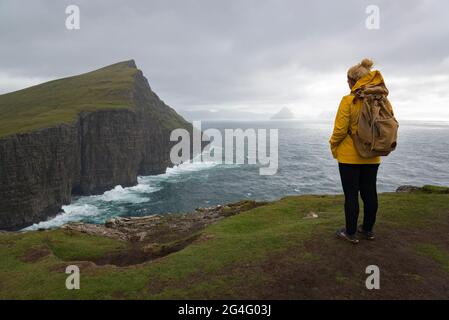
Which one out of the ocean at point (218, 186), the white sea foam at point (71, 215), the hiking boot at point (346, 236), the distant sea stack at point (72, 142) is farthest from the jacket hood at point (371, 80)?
the distant sea stack at point (72, 142)

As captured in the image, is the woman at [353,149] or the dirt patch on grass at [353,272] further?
the woman at [353,149]

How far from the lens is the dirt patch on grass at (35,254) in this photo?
1419cm

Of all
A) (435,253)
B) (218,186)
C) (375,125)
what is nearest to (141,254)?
(375,125)

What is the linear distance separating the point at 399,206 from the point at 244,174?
91.0m

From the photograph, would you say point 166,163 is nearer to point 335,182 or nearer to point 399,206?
point 335,182

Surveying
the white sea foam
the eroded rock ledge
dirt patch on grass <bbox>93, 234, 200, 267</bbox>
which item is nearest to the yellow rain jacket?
the eroded rock ledge

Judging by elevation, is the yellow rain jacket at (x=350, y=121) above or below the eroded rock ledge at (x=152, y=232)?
above

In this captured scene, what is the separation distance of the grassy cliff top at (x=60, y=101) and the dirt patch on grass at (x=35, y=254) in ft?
199

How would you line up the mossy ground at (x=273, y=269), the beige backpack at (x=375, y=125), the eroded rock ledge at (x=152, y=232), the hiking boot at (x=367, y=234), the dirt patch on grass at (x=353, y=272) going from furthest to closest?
1. the eroded rock ledge at (x=152, y=232)
2. the hiking boot at (x=367, y=234)
3. the beige backpack at (x=375, y=125)
4. the mossy ground at (x=273, y=269)
5. the dirt patch on grass at (x=353, y=272)

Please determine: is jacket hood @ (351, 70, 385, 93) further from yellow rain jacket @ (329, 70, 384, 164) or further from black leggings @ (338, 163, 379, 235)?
black leggings @ (338, 163, 379, 235)

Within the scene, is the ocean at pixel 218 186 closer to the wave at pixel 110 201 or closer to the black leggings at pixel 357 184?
the wave at pixel 110 201

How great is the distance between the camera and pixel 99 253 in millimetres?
16312

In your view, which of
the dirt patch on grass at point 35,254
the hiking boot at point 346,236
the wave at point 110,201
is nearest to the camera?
the hiking boot at point 346,236

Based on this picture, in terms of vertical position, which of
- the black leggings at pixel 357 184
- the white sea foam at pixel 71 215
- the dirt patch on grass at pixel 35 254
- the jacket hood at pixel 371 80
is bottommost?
the white sea foam at pixel 71 215
